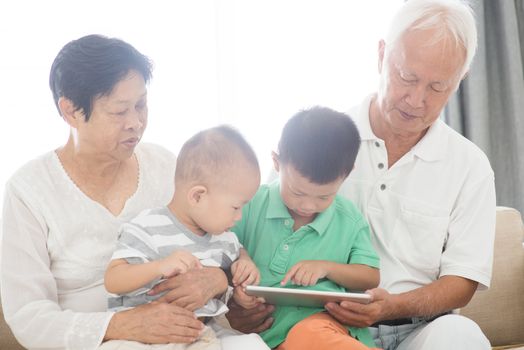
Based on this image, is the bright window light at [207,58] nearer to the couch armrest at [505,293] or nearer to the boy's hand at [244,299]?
the couch armrest at [505,293]

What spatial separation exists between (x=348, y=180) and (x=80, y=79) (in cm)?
90

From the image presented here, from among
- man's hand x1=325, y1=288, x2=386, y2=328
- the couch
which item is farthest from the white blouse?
the couch

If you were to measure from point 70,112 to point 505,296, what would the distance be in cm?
176

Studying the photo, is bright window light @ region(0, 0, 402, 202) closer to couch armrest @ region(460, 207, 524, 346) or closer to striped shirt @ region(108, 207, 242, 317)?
couch armrest @ region(460, 207, 524, 346)

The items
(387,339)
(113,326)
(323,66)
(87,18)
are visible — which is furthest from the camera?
(323,66)

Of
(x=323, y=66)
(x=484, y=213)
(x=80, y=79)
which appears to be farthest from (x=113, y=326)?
(x=323, y=66)

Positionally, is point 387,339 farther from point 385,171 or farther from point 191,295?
point 191,295

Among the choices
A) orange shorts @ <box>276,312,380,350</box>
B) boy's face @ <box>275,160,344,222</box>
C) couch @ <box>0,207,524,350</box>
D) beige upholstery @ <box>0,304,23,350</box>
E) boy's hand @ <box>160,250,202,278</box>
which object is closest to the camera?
boy's hand @ <box>160,250,202,278</box>

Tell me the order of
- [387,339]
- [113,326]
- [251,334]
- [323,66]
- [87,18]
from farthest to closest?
[323,66]
[87,18]
[387,339]
[251,334]
[113,326]

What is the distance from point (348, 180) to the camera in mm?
2254

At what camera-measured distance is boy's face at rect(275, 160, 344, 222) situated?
185cm

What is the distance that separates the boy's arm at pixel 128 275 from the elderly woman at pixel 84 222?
10 centimetres

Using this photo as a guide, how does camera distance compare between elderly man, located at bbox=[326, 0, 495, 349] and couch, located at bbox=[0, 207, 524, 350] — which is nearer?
elderly man, located at bbox=[326, 0, 495, 349]

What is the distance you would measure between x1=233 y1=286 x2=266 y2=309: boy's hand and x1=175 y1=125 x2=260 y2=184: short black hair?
0.30 meters
